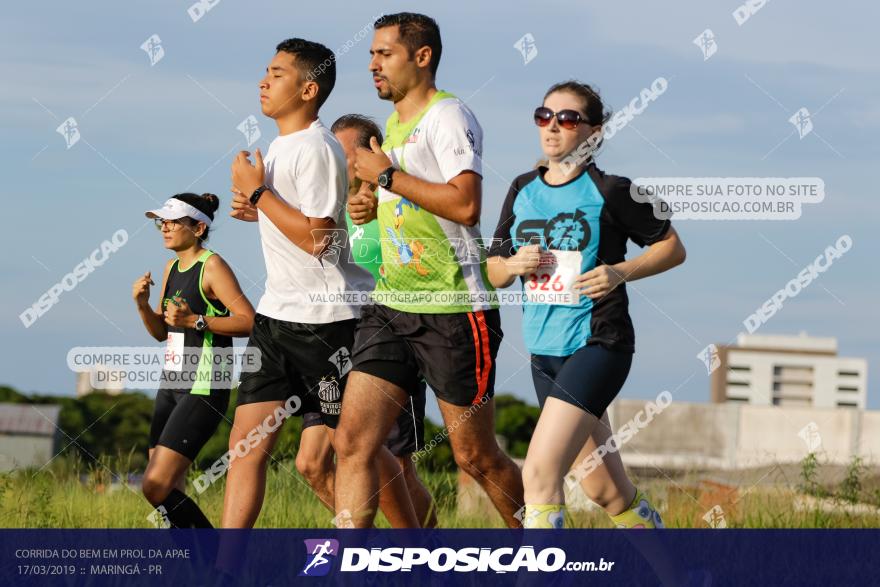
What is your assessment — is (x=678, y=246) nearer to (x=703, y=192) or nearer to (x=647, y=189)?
(x=647, y=189)

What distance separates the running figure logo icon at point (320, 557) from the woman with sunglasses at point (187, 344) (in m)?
1.06

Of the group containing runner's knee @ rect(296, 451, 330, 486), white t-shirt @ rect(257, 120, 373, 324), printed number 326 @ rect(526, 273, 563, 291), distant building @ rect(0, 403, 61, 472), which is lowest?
runner's knee @ rect(296, 451, 330, 486)

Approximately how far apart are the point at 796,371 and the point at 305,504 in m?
114

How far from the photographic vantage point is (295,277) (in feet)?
19.3

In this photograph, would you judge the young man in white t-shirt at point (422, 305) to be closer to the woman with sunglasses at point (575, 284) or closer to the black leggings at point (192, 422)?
the woman with sunglasses at point (575, 284)

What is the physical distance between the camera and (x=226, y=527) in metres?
5.73

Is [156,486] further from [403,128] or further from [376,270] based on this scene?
[403,128]

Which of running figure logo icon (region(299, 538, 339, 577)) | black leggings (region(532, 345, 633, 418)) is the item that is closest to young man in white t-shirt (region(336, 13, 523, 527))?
running figure logo icon (region(299, 538, 339, 577))

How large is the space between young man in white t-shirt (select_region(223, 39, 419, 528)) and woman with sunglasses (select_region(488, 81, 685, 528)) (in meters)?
0.86

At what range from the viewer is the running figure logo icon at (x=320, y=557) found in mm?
5562

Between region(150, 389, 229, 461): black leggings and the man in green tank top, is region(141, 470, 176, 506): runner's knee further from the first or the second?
the man in green tank top

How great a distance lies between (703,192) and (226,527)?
2662mm

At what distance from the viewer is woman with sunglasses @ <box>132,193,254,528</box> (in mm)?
6414

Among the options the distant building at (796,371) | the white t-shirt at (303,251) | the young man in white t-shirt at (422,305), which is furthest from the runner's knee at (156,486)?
the distant building at (796,371)
